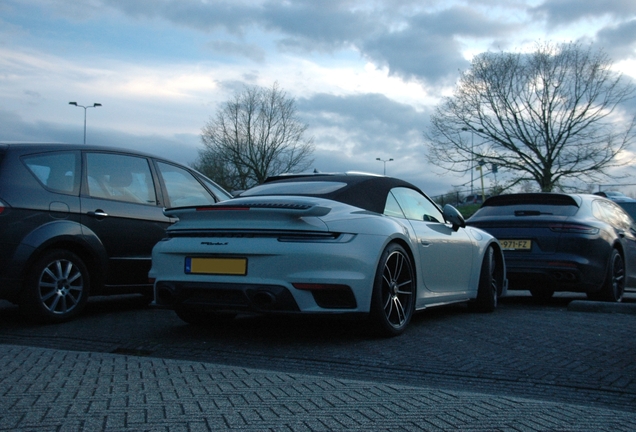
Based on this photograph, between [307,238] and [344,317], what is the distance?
2.05 ft

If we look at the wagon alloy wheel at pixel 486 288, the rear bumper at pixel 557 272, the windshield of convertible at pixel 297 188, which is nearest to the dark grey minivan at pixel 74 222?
the windshield of convertible at pixel 297 188

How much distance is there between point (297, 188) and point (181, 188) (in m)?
2.19

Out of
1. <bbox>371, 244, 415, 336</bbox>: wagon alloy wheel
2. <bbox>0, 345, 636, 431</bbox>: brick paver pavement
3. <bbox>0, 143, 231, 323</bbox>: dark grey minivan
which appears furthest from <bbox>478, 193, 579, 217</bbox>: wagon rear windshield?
<bbox>0, 345, 636, 431</bbox>: brick paver pavement

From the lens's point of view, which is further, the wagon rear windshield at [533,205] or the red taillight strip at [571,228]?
the wagon rear windshield at [533,205]

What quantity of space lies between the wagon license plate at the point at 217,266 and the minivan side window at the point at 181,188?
226 centimetres

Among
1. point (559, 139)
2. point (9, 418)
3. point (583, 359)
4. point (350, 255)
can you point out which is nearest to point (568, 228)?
point (583, 359)

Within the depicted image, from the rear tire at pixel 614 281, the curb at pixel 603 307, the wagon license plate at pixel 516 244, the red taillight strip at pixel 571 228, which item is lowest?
the curb at pixel 603 307

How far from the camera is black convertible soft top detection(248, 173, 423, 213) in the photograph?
221 inches

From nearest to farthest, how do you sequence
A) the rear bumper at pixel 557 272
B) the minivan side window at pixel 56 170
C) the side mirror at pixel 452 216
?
the minivan side window at pixel 56 170 → the side mirror at pixel 452 216 → the rear bumper at pixel 557 272

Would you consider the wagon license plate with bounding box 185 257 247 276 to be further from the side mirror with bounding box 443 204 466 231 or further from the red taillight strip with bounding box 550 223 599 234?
the red taillight strip with bounding box 550 223 599 234

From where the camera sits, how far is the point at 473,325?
6.43 m

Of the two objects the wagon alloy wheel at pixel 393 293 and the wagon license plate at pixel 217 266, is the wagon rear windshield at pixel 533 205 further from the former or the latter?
the wagon license plate at pixel 217 266

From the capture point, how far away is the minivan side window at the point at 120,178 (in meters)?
6.68

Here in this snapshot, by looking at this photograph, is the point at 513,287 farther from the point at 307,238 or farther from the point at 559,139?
the point at 559,139
